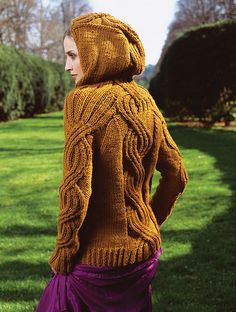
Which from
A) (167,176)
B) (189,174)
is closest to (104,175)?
(167,176)

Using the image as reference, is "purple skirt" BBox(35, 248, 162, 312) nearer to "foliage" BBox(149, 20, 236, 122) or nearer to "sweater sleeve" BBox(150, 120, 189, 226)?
"sweater sleeve" BBox(150, 120, 189, 226)

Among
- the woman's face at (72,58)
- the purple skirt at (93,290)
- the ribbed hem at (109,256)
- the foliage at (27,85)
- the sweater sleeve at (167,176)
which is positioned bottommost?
the foliage at (27,85)

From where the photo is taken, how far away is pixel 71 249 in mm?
2080

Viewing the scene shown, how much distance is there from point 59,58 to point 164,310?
62295mm

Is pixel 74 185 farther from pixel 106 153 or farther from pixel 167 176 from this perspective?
pixel 167 176

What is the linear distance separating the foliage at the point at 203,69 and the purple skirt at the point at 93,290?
15054mm

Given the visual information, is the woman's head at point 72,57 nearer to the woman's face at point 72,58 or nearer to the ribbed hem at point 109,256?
the woman's face at point 72,58

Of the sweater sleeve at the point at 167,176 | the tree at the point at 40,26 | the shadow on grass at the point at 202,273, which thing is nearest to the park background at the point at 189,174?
the shadow on grass at the point at 202,273

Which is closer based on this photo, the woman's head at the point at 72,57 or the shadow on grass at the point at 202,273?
the woman's head at the point at 72,57

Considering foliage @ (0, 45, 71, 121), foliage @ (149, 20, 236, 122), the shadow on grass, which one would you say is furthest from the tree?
the shadow on grass

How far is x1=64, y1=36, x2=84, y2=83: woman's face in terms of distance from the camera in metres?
2.20

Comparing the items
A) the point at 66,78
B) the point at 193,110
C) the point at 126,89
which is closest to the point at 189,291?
the point at 126,89

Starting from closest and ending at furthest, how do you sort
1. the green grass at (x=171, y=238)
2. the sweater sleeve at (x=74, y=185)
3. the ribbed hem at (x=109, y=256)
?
the sweater sleeve at (x=74, y=185)
the ribbed hem at (x=109, y=256)
the green grass at (x=171, y=238)

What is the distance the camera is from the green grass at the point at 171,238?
4.38 metres
